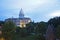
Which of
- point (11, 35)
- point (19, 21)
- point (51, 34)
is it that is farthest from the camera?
point (19, 21)

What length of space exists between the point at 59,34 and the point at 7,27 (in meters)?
12.1

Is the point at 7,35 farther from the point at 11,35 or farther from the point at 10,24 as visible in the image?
the point at 10,24

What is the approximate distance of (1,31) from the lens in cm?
3712

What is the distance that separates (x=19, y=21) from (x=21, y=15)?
11951 millimetres

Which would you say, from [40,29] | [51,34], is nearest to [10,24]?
[40,29]

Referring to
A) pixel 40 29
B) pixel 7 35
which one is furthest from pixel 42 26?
pixel 7 35

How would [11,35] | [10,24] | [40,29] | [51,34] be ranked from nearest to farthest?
[51,34]
[11,35]
[10,24]
[40,29]

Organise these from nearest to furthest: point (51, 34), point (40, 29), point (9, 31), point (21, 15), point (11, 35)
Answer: point (51, 34) → point (11, 35) → point (9, 31) → point (40, 29) → point (21, 15)

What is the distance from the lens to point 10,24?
3953 cm

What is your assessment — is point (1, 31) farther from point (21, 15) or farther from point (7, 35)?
point (21, 15)

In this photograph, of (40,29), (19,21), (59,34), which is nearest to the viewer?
(59,34)

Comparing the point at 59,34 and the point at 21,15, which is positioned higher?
the point at 21,15

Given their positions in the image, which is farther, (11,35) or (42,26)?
(42,26)

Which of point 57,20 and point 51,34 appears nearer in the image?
point 51,34
